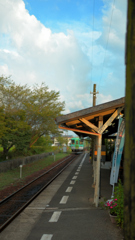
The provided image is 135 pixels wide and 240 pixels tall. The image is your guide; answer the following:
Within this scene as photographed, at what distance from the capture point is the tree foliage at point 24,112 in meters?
21.3


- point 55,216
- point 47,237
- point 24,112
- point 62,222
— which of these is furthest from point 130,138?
point 24,112

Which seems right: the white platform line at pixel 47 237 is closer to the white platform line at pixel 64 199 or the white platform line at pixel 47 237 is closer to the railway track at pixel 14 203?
the railway track at pixel 14 203

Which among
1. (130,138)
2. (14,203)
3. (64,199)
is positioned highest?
(130,138)

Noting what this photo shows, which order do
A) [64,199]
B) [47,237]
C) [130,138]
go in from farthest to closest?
[64,199] < [47,237] < [130,138]

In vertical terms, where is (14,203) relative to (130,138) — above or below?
below

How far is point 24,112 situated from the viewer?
23.1 metres

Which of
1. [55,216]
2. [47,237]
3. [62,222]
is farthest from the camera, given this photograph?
[55,216]

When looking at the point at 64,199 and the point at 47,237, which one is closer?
the point at 47,237

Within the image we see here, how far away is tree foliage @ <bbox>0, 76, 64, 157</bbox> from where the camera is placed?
21.3 m

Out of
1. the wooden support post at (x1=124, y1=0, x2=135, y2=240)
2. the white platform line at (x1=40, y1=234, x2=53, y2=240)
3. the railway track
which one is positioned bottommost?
the railway track

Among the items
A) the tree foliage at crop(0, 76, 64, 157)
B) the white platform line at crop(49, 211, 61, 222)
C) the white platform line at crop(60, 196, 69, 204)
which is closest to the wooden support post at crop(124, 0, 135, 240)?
the white platform line at crop(49, 211, 61, 222)

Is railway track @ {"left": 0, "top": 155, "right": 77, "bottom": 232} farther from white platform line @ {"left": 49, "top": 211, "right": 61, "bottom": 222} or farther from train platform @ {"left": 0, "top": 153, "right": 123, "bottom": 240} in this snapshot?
white platform line @ {"left": 49, "top": 211, "right": 61, "bottom": 222}

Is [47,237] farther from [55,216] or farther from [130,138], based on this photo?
[130,138]

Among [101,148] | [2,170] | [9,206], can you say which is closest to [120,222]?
[101,148]
